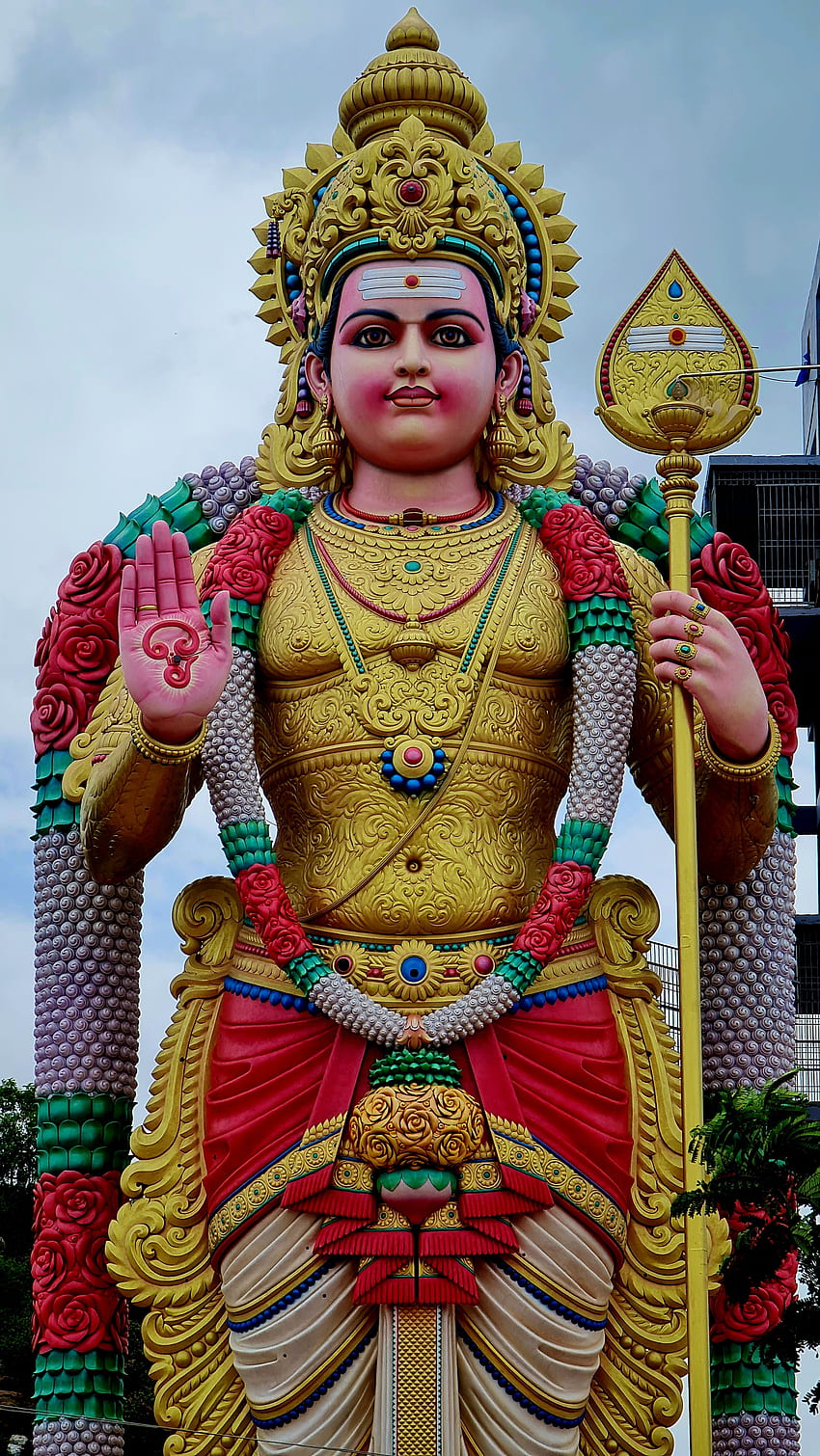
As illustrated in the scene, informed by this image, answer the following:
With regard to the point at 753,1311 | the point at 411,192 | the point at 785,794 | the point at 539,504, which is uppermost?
the point at 411,192

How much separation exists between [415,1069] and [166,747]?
133 centimetres

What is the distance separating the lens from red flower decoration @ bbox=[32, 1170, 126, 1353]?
896 cm

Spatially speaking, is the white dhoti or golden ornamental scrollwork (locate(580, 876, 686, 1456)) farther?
golden ornamental scrollwork (locate(580, 876, 686, 1456))

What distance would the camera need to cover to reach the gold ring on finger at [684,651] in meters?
8.12

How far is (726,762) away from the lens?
8555 millimetres

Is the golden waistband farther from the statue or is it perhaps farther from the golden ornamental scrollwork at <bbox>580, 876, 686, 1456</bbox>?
the golden ornamental scrollwork at <bbox>580, 876, 686, 1456</bbox>

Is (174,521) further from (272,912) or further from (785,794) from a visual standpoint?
(785,794)

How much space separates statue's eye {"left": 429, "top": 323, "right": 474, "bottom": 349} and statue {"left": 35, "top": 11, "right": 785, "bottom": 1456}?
1 cm

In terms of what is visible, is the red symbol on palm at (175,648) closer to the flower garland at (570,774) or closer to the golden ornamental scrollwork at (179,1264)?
the flower garland at (570,774)

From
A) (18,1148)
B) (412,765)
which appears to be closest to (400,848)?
(412,765)

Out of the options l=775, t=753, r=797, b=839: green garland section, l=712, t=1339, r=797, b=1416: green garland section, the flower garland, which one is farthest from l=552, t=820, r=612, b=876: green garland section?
l=712, t=1339, r=797, b=1416: green garland section

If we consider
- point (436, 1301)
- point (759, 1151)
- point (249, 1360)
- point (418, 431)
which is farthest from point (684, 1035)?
point (418, 431)

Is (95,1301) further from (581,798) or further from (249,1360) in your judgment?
(581,798)

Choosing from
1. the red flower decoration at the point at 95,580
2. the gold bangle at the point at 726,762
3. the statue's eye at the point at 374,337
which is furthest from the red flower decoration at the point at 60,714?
the gold bangle at the point at 726,762
